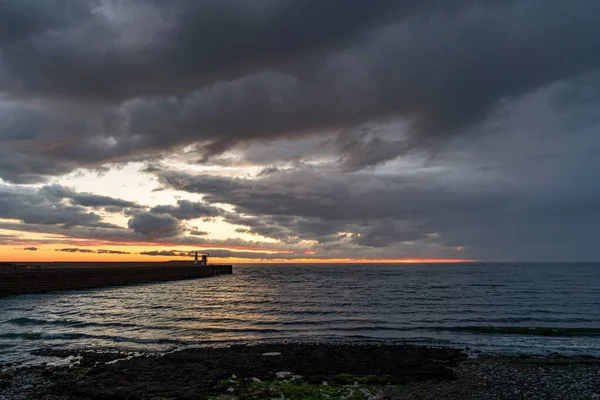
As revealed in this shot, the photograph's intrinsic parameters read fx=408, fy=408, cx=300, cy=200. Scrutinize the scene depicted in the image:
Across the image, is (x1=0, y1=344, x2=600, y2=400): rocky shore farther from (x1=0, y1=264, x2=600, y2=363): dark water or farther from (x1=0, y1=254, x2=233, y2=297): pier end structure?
(x1=0, y1=254, x2=233, y2=297): pier end structure

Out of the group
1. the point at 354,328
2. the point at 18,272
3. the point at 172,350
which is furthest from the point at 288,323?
the point at 18,272

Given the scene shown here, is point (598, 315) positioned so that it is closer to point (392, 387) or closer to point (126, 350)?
point (392, 387)

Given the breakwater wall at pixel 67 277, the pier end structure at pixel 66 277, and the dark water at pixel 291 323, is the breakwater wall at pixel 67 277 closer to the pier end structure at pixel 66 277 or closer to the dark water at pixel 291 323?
the pier end structure at pixel 66 277

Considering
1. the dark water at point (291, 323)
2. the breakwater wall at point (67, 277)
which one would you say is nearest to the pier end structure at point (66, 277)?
the breakwater wall at point (67, 277)

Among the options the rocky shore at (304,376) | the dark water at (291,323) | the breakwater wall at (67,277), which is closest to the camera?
the rocky shore at (304,376)

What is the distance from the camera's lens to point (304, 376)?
56.6ft

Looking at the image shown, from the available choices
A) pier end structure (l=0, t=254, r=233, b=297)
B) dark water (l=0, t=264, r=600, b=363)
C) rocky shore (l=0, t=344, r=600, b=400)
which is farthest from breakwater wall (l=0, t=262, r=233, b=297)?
rocky shore (l=0, t=344, r=600, b=400)

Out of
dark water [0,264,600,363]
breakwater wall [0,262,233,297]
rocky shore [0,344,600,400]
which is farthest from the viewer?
breakwater wall [0,262,233,297]

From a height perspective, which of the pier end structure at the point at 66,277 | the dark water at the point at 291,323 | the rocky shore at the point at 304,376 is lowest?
the dark water at the point at 291,323

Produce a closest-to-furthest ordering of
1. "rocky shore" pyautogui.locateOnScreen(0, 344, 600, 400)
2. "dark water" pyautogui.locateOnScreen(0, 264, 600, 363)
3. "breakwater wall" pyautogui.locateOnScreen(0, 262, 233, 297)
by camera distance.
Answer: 1. "rocky shore" pyautogui.locateOnScreen(0, 344, 600, 400)
2. "dark water" pyautogui.locateOnScreen(0, 264, 600, 363)
3. "breakwater wall" pyautogui.locateOnScreen(0, 262, 233, 297)

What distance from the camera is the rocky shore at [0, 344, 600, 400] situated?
1495cm

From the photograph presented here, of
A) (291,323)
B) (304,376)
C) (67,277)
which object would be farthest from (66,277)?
(304,376)

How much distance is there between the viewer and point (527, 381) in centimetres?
1659

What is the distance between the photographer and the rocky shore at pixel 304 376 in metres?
14.9
